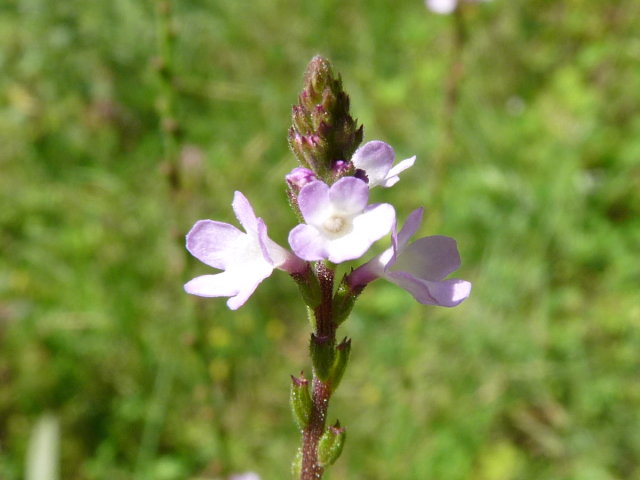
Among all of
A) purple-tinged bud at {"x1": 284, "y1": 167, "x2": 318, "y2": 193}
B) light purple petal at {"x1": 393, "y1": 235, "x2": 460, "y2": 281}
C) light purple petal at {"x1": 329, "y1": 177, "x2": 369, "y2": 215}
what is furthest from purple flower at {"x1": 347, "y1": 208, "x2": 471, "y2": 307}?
purple-tinged bud at {"x1": 284, "y1": 167, "x2": 318, "y2": 193}

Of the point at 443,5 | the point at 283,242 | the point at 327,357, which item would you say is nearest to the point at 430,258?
the point at 327,357

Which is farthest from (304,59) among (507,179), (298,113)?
(298,113)

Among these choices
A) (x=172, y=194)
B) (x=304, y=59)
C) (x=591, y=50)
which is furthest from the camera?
(x=591, y=50)

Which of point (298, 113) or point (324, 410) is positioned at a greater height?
point (298, 113)

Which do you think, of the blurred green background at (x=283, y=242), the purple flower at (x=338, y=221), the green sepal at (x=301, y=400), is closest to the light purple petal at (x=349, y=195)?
the purple flower at (x=338, y=221)

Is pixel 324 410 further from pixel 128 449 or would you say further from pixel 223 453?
pixel 128 449

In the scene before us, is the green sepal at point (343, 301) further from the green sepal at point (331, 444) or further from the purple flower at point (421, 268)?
the green sepal at point (331, 444)

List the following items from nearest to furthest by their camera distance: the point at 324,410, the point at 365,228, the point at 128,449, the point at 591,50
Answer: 1. the point at 365,228
2. the point at 324,410
3. the point at 128,449
4. the point at 591,50

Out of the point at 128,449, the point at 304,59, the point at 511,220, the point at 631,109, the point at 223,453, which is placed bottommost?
the point at 223,453

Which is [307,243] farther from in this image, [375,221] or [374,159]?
[374,159]
